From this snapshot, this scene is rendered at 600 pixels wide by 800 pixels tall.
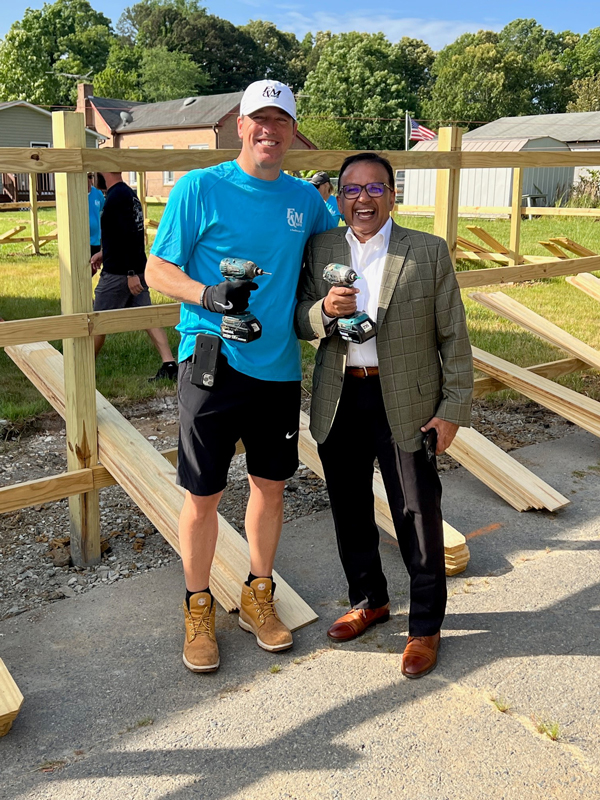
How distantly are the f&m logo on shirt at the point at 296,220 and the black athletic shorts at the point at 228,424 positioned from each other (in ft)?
1.78

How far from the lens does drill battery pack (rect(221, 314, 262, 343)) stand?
8.66ft

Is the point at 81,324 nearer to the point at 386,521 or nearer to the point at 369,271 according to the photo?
the point at 369,271

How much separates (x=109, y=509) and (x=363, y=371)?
222 cm

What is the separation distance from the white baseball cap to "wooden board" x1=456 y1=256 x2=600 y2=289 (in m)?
1.83

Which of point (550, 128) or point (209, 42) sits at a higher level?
point (209, 42)

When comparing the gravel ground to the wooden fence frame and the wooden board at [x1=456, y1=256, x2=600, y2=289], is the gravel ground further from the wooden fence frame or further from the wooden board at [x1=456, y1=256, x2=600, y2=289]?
the wooden board at [x1=456, y1=256, x2=600, y2=289]

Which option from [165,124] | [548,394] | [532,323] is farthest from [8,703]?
[165,124]

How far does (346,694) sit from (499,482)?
1987 millimetres

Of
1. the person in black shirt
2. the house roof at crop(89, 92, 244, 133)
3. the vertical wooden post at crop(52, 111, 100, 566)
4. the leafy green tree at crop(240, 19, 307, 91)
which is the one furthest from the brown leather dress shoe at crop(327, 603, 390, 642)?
the leafy green tree at crop(240, 19, 307, 91)

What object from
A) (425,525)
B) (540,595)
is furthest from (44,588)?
(540,595)

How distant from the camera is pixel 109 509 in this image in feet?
15.0

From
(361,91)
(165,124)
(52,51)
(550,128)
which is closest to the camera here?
(550,128)

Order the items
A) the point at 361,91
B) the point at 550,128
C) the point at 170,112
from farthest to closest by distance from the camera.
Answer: the point at 361,91 → the point at 170,112 → the point at 550,128

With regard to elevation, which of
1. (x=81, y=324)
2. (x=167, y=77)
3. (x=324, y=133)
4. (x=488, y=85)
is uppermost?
(x=167, y=77)
